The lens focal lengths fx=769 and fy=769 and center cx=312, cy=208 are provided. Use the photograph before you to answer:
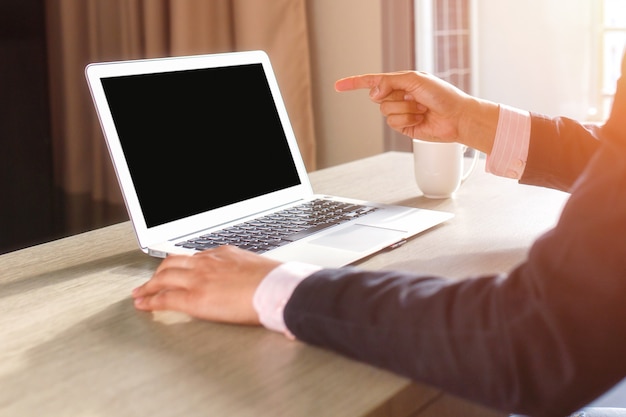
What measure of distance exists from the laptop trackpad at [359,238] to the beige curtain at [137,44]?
156 cm

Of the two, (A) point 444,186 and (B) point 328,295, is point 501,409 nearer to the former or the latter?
(B) point 328,295

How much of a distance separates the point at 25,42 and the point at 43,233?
2.08 ft

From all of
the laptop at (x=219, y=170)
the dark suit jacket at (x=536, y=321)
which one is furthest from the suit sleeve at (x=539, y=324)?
the laptop at (x=219, y=170)

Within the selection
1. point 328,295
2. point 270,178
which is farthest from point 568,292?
point 270,178

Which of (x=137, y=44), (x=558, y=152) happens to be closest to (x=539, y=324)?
(x=558, y=152)

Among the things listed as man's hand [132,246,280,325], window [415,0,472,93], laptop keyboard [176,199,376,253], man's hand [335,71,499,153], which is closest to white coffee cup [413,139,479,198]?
man's hand [335,71,499,153]

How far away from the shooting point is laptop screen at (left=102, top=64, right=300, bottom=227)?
37.6 inches

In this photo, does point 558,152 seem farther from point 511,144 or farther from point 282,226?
point 282,226

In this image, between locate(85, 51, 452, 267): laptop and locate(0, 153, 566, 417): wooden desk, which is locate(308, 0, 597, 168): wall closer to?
locate(85, 51, 452, 267): laptop

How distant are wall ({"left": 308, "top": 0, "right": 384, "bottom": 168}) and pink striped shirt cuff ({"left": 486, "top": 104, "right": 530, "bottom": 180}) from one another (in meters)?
1.35

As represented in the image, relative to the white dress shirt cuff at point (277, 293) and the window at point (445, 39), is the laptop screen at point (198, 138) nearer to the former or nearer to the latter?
the white dress shirt cuff at point (277, 293)

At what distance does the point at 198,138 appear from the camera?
104 cm

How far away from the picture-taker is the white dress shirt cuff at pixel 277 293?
2.21ft

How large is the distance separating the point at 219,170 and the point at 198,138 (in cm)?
5
